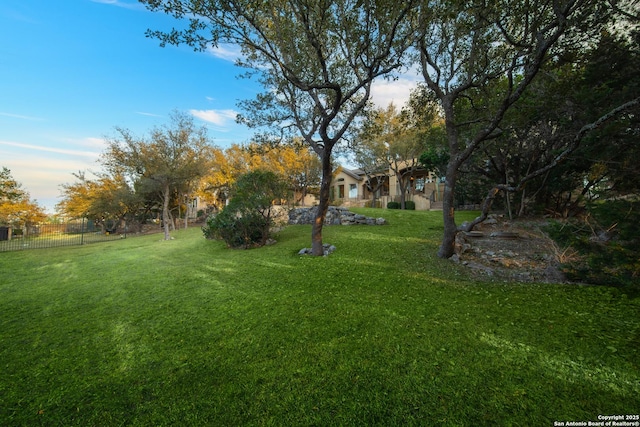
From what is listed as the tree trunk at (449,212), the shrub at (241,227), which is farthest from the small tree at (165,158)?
the tree trunk at (449,212)

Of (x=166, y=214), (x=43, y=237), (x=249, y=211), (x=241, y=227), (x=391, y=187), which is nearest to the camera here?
(x=241, y=227)

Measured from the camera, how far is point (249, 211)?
9969mm

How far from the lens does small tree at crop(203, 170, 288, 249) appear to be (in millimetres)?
9867

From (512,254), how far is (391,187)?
2127 centimetres

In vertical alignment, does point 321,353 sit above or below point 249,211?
below

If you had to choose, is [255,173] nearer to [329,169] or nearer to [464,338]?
[329,169]

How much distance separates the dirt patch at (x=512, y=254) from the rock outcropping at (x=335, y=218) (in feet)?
17.3

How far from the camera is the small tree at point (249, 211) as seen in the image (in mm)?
9867

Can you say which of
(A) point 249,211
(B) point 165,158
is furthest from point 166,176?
(A) point 249,211

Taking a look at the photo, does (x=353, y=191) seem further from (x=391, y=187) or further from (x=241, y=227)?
(x=241, y=227)

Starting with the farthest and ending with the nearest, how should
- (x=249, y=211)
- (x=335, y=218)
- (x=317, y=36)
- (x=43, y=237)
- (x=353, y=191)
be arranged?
(x=353, y=191)
(x=43, y=237)
(x=335, y=218)
(x=249, y=211)
(x=317, y=36)

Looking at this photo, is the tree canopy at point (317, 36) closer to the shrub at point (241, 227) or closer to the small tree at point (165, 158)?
the shrub at point (241, 227)

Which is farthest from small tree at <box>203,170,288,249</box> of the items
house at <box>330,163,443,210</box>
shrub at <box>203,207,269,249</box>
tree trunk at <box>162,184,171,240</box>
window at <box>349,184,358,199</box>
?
window at <box>349,184,358,199</box>

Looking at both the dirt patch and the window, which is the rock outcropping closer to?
the dirt patch
